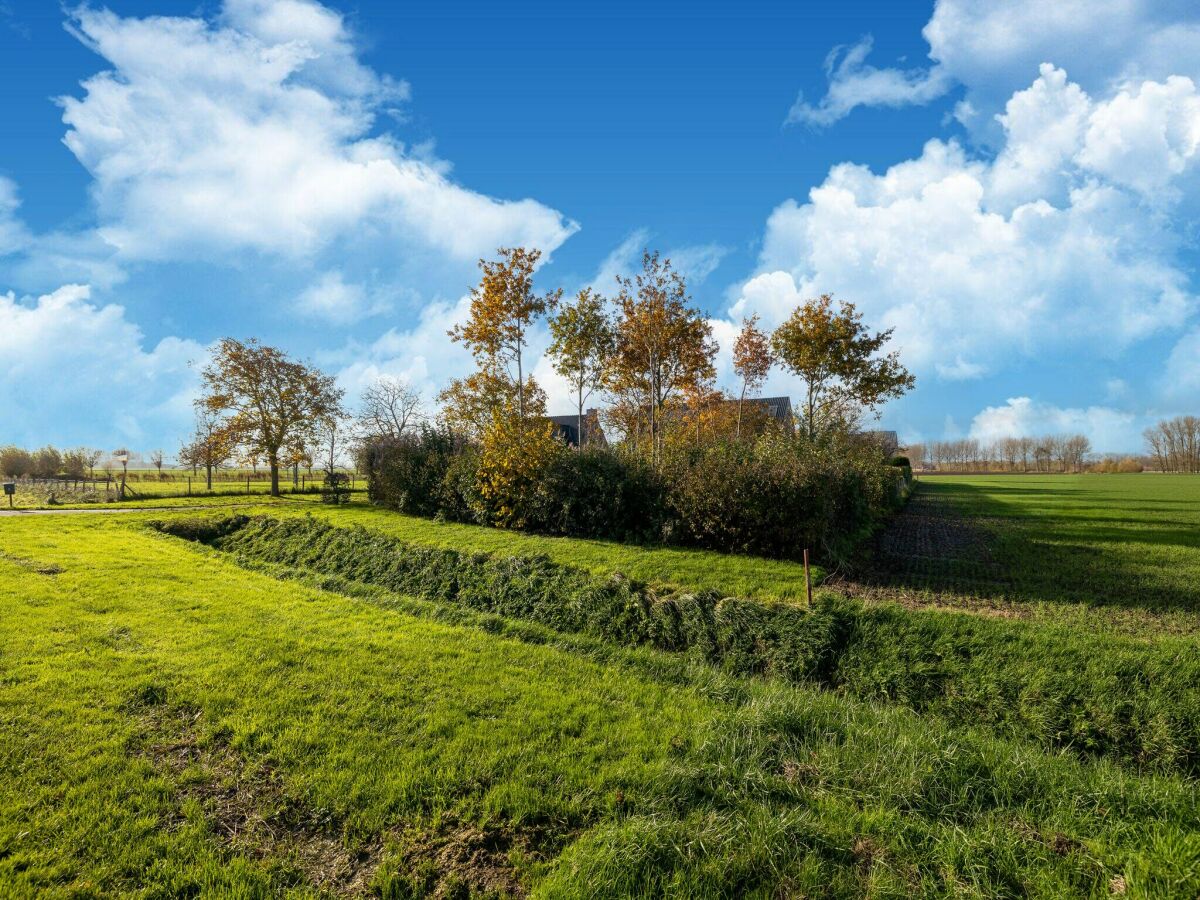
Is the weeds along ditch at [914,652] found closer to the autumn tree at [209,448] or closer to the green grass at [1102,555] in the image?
the green grass at [1102,555]

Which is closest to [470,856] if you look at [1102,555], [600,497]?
[600,497]

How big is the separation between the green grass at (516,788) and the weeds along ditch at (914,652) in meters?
0.71

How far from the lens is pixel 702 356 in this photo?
2116 cm

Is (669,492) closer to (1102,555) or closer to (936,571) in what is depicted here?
(936,571)

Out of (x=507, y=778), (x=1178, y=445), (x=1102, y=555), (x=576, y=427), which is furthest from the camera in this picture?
(x=1178, y=445)

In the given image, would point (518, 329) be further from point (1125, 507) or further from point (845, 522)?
point (1125, 507)

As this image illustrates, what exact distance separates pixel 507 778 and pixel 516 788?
0.60 feet

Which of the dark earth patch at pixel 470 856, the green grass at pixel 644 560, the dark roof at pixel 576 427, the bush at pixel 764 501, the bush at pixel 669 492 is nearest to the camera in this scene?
the dark earth patch at pixel 470 856

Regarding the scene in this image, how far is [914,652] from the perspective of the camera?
636 centimetres

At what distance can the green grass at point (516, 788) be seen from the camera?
321cm

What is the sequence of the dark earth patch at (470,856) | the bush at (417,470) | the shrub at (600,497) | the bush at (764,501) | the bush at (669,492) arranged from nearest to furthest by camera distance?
the dark earth patch at (470,856) < the bush at (764,501) < the bush at (669,492) < the shrub at (600,497) < the bush at (417,470)

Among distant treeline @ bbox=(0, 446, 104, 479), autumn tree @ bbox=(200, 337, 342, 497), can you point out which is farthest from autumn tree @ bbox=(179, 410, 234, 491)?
distant treeline @ bbox=(0, 446, 104, 479)

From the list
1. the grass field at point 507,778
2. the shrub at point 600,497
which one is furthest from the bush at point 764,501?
the grass field at point 507,778

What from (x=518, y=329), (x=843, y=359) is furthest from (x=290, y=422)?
(x=843, y=359)
